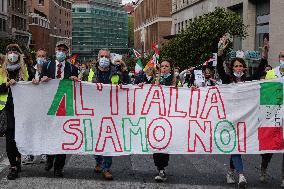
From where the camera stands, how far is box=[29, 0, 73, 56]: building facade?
118250 millimetres

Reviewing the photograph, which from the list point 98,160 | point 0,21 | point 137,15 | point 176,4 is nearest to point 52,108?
point 98,160

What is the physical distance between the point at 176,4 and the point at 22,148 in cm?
5262

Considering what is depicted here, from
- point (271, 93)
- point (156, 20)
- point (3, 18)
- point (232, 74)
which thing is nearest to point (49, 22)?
point (3, 18)

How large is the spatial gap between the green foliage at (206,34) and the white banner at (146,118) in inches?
732

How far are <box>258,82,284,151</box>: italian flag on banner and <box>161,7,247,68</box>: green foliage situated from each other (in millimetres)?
18504

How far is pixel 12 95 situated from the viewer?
320 inches

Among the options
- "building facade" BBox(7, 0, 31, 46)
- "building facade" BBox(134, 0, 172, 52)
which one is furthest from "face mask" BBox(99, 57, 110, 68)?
"building facade" BBox(7, 0, 31, 46)

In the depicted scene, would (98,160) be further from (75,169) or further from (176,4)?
(176,4)

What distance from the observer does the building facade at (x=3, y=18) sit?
77.6 m

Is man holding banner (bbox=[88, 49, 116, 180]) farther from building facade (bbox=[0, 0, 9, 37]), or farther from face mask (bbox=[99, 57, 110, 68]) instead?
building facade (bbox=[0, 0, 9, 37])

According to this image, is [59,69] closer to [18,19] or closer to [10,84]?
[10,84]

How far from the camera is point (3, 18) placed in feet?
259

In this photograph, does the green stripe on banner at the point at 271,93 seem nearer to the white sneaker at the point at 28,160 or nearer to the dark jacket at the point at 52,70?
the dark jacket at the point at 52,70

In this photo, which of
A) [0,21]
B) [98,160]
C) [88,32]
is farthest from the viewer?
[88,32]
